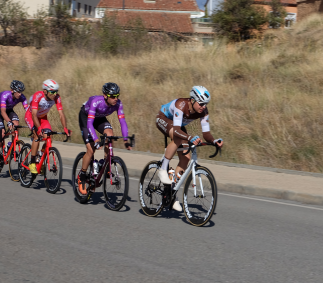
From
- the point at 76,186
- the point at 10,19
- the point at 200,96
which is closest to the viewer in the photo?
the point at 200,96

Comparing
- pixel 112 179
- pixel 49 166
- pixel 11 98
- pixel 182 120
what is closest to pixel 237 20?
pixel 11 98

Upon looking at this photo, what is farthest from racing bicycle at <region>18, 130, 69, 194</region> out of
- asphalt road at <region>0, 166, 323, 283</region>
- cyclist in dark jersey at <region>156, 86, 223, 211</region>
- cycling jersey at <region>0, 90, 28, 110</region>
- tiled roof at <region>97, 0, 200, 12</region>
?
tiled roof at <region>97, 0, 200, 12</region>

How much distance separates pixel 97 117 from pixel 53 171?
5.00ft

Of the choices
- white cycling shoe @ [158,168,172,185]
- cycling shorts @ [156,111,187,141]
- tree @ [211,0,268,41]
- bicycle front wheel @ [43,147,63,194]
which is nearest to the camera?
white cycling shoe @ [158,168,172,185]

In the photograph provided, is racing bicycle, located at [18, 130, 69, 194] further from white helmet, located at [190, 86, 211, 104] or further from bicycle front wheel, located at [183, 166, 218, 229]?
white helmet, located at [190, 86, 211, 104]

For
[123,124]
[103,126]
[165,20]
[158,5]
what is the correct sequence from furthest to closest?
[158,5], [165,20], [103,126], [123,124]

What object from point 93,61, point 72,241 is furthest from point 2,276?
point 93,61

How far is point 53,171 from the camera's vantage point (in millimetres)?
9055

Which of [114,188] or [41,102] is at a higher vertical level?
[41,102]

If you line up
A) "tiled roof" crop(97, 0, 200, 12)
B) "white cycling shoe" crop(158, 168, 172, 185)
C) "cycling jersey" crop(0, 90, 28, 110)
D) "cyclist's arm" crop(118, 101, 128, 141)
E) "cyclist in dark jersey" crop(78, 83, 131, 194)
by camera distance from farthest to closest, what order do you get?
"tiled roof" crop(97, 0, 200, 12), "cycling jersey" crop(0, 90, 28, 110), "cyclist's arm" crop(118, 101, 128, 141), "cyclist in dark jersey" crop(78, 83, 131, 194), "white cycling shoe" crop(158, 168, 172, 185)

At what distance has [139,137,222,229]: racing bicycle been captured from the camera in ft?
21.8

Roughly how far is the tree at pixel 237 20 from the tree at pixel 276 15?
6.71ft

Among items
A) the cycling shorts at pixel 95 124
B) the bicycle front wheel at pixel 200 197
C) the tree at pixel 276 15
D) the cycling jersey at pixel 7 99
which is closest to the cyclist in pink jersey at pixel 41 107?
the cycling shorts at pixel 95 124

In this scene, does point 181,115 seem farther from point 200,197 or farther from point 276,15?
point 276,15
